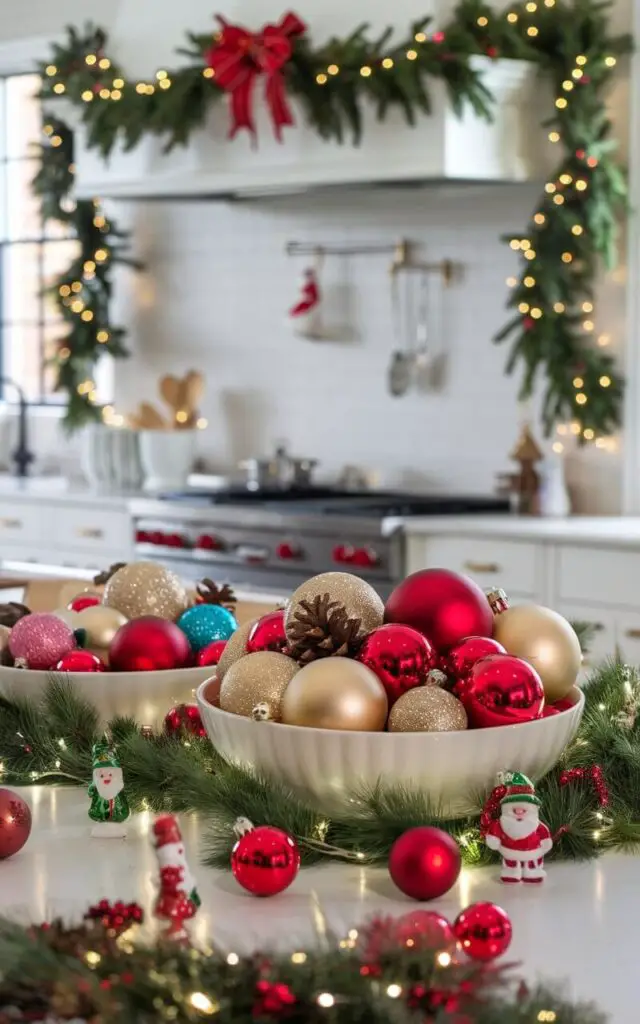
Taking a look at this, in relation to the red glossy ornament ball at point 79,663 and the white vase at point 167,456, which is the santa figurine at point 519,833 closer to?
the red glossy ornament ball at point 79,663

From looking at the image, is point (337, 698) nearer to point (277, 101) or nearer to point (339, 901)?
point (339, 901)

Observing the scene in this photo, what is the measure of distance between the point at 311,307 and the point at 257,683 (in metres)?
3.84

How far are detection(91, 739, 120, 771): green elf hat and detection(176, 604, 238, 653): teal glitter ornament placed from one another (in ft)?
0.86

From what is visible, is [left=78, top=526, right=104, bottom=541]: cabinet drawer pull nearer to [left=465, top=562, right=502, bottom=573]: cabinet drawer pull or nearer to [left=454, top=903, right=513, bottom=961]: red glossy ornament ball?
[left=465, top=562, right=502, bottom=573]: cabinet drawer pull

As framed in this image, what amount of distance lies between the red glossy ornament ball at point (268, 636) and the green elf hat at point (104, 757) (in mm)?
139

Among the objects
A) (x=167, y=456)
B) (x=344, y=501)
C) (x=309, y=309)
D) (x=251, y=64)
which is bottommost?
(x=344, y=501)

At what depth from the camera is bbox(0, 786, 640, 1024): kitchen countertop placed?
970 millimetres

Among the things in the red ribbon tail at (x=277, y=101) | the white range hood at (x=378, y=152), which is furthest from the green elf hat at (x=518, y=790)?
the red ribbon tail at (x=277, y=101)

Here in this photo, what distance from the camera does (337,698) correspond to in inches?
46.1

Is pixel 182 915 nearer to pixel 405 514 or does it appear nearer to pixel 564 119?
pixel 405 514

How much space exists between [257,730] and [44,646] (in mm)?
342

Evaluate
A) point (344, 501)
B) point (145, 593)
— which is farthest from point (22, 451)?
point (145, 593)

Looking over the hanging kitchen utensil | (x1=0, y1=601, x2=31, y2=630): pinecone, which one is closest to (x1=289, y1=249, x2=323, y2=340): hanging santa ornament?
the hanging kitchen utensil

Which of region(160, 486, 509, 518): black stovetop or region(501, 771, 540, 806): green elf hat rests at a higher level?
region(501, 771, 540, 806): green elf hat
